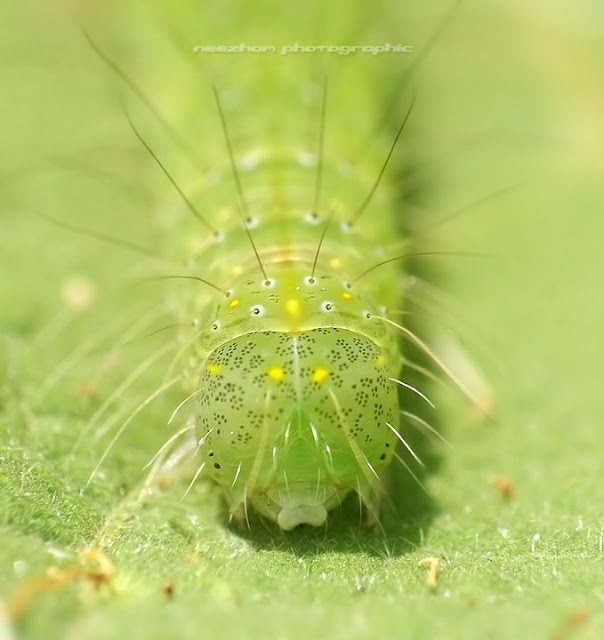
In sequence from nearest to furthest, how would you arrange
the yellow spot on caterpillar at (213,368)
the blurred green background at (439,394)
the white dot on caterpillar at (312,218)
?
the blurred green background at (439,394), the yellow spot on caterpillar at (213,368), the white dot on caterpillar at (312,218)

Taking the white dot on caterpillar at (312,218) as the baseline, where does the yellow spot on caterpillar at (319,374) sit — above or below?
below

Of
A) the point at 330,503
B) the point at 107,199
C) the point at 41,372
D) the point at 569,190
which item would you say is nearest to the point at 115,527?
the point at 330,503

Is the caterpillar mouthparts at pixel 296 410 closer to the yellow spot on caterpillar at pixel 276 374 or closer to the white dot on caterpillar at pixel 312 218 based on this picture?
the yellow spot on caterpillar at pixel 276 374

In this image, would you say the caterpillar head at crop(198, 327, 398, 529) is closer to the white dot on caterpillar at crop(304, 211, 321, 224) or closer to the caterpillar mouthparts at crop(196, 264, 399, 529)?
the caterpillar mouthparts at crop(196, 264, 399, 529)

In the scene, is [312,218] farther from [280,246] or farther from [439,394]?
[439,394]

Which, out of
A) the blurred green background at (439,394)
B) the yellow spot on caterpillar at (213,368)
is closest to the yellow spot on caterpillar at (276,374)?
the yellow spot on caterpillar at (213,368)

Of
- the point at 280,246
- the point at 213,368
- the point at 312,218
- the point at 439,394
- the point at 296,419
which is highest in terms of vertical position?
the point at 312,218

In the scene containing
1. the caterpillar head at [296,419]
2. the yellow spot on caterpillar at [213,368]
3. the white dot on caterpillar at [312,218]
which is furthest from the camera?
the white dot on caterpillar at [312,218]

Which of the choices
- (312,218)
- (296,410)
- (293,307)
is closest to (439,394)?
(312,218)
